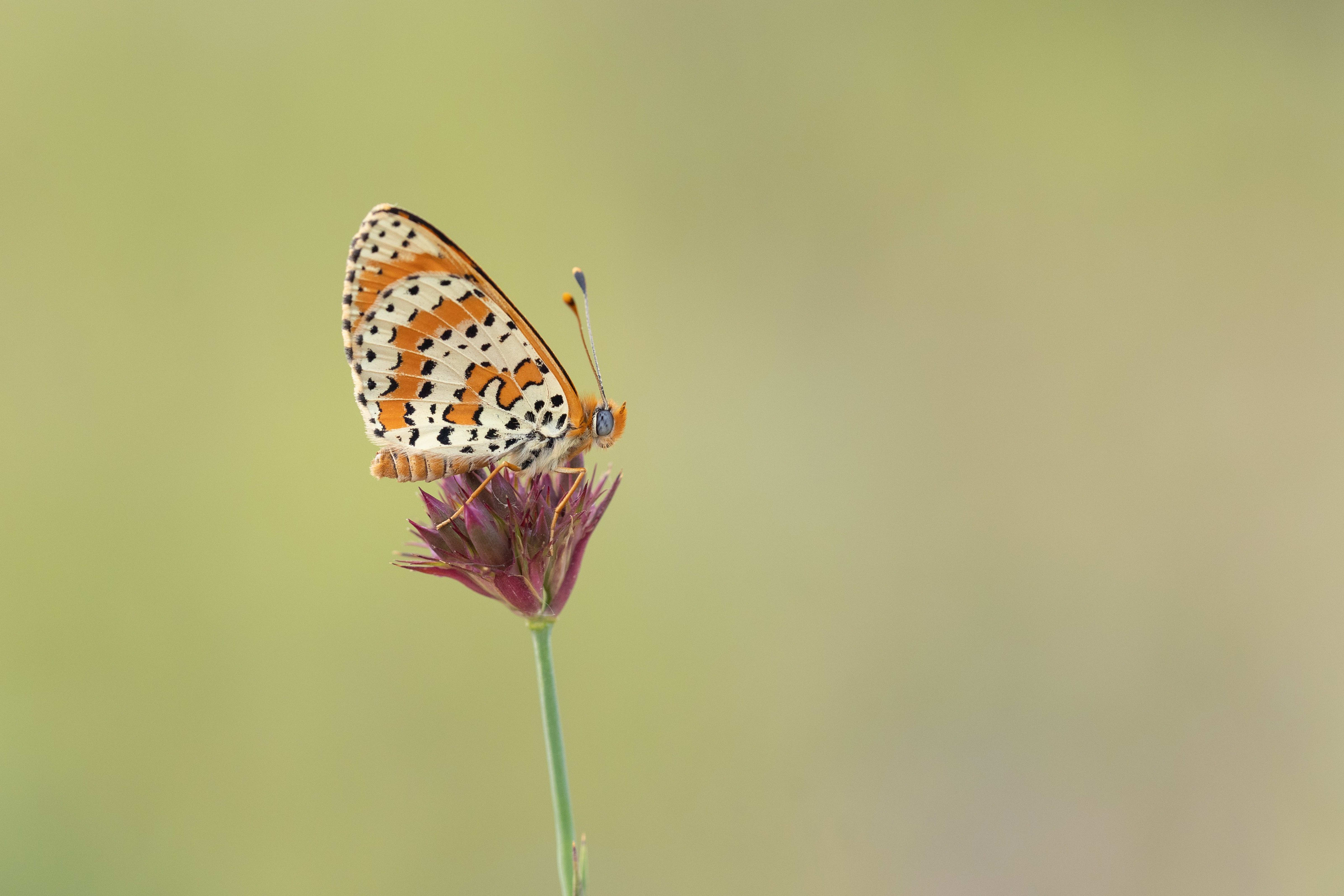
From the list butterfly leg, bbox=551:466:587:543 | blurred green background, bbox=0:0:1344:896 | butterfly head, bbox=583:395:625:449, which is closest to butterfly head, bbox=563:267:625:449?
butterfly head, bbox=583:395:625:449

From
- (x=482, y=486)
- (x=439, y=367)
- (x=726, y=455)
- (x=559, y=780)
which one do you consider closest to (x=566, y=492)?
(x=482, y=486)

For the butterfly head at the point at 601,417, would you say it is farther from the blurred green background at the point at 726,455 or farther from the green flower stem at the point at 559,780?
the blurred green background at the point at 726,455

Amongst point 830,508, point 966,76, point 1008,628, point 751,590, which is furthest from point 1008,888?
point 966,76

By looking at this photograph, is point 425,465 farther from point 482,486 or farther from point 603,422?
point 603,422

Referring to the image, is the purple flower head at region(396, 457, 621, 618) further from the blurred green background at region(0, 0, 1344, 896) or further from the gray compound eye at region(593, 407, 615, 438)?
the blurred green background at region(0, 0, 1344, 896)

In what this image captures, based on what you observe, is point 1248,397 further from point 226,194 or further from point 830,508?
point 226,194

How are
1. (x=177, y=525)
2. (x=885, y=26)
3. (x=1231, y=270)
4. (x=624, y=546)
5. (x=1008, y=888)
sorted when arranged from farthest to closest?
(x=885, y=26), (x=1231, y=270), (x=624, y=546), (x=177, y=525), (x=1008, y=888)
